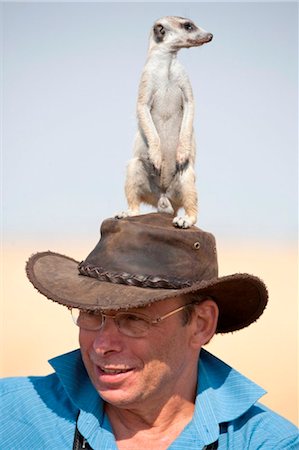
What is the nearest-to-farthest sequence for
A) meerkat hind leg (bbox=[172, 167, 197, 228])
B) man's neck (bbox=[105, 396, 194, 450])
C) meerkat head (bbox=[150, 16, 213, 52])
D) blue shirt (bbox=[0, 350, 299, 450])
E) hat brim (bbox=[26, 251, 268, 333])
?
hat brim (bbox=[26, 251, 268, 333])
blue shirt (bbox=[0, 350, 299, 450])
man's neck (bbox=[105, 396, 194, 450])
meerkat hind leg (bbox=[172, 167, 197, 228])
meerkat head (bbox=[150, 16, 213, 52])

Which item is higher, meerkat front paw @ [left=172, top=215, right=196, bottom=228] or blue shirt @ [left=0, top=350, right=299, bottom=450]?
meerkat front paw @ [left=172, top=215, right=196, bottom=228]

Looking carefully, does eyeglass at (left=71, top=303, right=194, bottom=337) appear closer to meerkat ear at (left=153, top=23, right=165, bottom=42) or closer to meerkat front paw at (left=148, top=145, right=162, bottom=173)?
meerkat front paw at (left=148, top=145, right=162, bottom=173)

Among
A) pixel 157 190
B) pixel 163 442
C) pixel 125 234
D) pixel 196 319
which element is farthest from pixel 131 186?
pixel 163 442

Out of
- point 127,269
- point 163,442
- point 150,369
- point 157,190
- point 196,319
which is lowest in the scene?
point 163,442

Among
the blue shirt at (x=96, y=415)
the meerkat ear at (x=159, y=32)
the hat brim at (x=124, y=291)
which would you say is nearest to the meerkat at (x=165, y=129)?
the meerkat ear at (x=159, y=32)

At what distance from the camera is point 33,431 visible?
2.64 m

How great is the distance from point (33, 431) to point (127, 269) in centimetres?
74

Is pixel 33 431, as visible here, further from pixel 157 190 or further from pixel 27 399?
pixel 157 190

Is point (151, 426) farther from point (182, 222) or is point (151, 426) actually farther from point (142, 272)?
point (182, 222)

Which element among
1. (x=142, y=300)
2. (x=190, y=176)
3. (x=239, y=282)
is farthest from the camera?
(x=190, y=176)

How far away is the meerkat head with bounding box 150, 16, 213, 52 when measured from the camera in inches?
127

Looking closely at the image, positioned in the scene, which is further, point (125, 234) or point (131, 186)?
point (131, 186)

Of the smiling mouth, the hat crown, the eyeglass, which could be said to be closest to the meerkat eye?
the hat crown

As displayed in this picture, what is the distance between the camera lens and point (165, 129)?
322 centimetres
